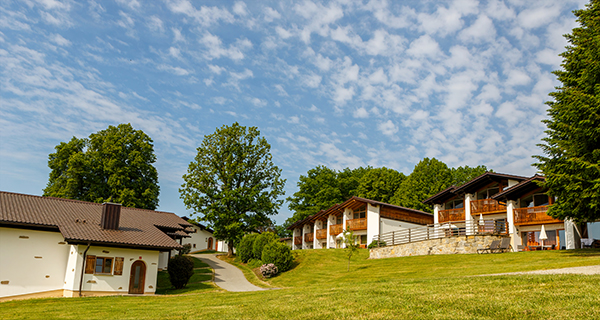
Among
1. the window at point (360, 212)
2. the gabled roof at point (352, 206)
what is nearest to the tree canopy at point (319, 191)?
the gabled roof at point (352, 206)

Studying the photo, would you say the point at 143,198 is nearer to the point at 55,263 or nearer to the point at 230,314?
the point at 55,263

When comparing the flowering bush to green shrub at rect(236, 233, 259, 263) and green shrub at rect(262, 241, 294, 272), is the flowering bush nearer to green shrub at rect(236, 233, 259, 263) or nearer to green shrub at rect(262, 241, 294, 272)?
green shrub at rect(262, 241, 294, 272)

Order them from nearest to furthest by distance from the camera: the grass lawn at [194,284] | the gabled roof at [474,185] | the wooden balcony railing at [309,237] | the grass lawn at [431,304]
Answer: the grass lawn at [431,304] → the grass lawn at [194,284] → the gabled roof at [474,185] → the wooden balcony railing at [309,237]

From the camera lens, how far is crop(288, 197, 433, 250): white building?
3950 centimetres

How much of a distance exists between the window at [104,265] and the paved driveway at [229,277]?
22.1 ft

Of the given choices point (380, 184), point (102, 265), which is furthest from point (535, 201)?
point (102, 265)

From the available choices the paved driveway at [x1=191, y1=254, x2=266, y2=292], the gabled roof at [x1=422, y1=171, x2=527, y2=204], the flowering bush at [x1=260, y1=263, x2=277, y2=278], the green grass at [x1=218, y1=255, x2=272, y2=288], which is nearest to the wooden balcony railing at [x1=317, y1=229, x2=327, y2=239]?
the green grass at [x1=218, y1=255, x2=272, y2=288]

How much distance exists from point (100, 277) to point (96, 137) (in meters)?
26.6

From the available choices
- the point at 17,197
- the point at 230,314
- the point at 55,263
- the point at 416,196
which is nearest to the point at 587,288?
the point at 230,314

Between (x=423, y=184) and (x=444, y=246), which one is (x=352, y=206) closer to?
(x=423, y=184)

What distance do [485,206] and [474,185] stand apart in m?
2.01

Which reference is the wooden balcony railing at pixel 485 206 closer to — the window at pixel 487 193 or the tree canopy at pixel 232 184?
the window at pixel 487 193

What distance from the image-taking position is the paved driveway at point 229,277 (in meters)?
25.3

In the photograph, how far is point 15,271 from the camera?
73.7ft
